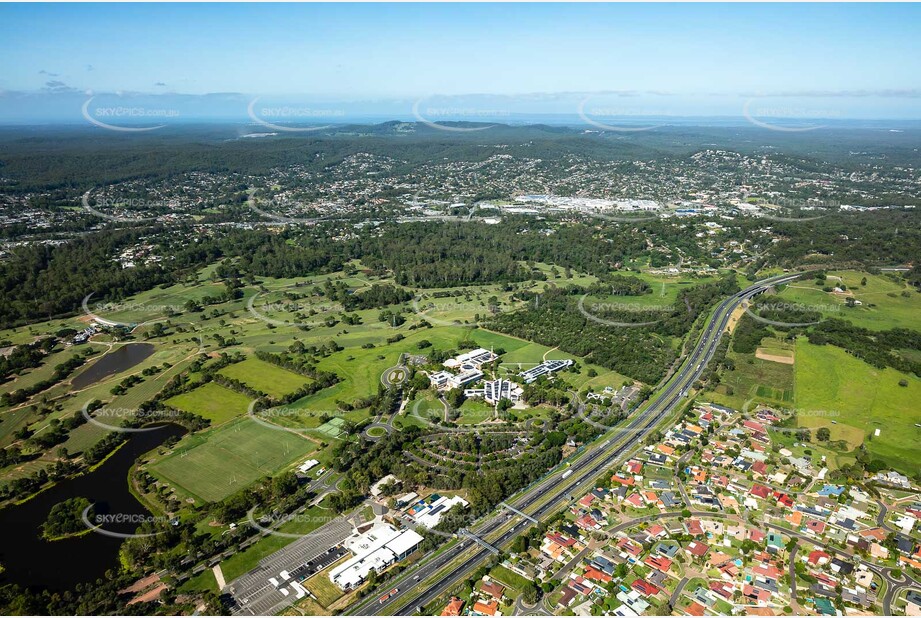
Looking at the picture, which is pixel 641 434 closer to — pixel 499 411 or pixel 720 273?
pixel 499 411

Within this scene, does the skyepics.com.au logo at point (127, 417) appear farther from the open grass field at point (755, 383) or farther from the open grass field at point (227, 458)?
the open grass field at point (755, 383)

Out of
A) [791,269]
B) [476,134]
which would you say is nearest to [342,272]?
[791,269]

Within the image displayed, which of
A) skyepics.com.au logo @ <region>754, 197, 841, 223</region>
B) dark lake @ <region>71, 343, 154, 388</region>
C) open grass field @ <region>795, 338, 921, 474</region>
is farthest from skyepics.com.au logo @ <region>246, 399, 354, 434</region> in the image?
skyepics.com.au logo @ <region>754, 197, 841, 223</region>

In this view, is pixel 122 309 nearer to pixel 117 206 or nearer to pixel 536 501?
pixel 536 501

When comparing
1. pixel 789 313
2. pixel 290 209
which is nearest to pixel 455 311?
pixel 789 313

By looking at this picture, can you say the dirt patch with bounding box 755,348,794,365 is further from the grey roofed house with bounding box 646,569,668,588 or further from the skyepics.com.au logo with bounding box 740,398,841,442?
the grey roofed house with bounding box 646,569,668,588

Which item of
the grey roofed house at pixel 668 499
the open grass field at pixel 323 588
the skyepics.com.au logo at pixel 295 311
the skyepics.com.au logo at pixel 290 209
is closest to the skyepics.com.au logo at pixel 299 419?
the open grass field at pixel 323 588
